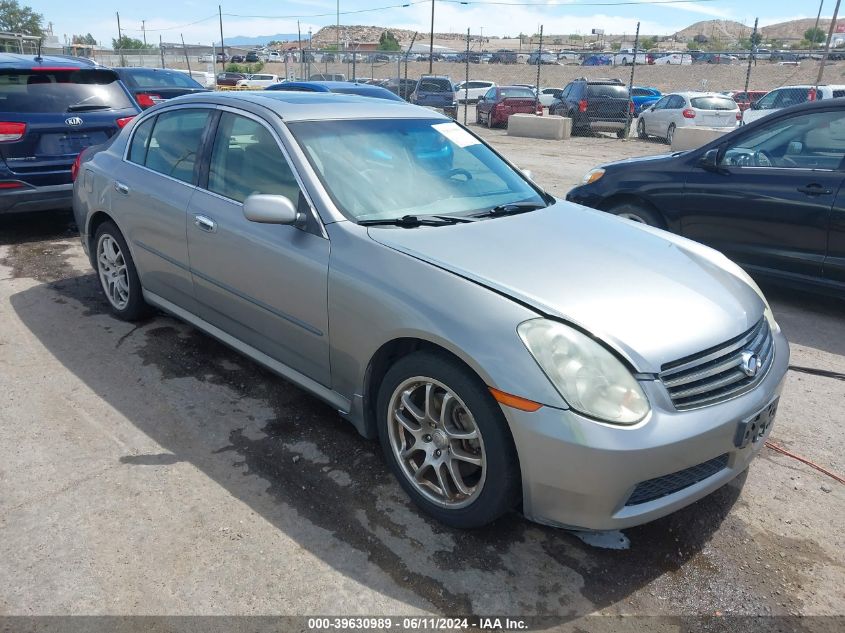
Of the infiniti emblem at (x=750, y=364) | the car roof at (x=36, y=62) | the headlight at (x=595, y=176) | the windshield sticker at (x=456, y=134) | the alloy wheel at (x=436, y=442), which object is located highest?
the car roof at (x=36, y=62)

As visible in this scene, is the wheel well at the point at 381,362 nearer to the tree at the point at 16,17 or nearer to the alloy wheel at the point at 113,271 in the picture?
the alloy wheel at the point at 113,271

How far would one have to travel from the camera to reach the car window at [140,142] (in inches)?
180

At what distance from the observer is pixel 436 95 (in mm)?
23312

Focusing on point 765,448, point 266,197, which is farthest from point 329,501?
point 765,448

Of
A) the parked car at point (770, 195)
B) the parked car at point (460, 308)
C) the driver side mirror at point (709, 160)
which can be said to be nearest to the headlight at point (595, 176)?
the parked car at point (770, 195)

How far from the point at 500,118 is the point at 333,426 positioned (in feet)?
67.6

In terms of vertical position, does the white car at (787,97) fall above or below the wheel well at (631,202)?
above

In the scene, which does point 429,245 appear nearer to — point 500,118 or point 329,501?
point 329,501

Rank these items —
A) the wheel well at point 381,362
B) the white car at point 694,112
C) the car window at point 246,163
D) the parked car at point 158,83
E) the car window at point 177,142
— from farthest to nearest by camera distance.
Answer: the white car at point 694,112, the parked car at point 158,83, the car window at point 177,142, the car window at point 246,163, the wheel well at point 381,362

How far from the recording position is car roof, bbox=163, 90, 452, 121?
367 centimetres

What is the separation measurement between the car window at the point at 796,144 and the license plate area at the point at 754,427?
325 centimetres

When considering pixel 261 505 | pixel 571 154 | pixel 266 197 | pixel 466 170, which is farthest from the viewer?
pixel 571 154

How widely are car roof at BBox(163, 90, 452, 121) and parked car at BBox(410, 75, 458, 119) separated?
19.2 metres

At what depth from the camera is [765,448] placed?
138 inches
